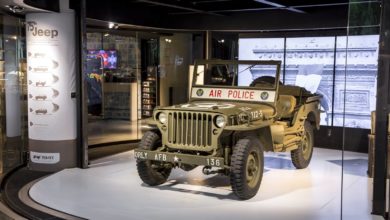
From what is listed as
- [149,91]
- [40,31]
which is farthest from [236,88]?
[149,91]

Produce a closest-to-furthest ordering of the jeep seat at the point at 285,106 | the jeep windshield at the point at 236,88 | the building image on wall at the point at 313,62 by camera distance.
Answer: the jeep windshield at the point at 236,88 → the jeep seat at the point at 285,106 → the building image on wall at the point at 313,62

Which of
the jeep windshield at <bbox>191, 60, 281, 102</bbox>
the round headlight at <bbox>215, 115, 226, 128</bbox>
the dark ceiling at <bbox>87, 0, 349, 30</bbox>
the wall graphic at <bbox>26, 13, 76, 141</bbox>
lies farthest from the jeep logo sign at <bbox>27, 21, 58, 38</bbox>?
the round headlight at <bbox>215, 115, 226, 128</bbox>

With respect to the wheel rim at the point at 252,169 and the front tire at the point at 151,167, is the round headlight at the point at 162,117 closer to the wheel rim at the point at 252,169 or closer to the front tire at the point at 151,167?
the front tire at the point at 151,167

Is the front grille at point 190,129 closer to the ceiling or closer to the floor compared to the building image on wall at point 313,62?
closer to the floor

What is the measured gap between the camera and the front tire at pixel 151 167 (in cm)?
618

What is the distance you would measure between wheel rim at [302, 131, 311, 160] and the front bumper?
2.54 meters

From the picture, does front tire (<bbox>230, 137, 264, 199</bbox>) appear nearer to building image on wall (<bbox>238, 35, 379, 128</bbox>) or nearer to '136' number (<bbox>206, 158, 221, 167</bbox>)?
'136' number (<bbox>206, 158, 221, 167</bbox>)

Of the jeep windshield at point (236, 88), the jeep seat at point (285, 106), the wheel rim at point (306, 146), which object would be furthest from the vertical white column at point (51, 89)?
the wheel rim at point (306, 146)

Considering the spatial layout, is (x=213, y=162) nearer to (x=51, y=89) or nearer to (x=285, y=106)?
(x=285, y=106)

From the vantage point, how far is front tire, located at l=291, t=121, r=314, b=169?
294 inches

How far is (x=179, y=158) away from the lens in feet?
19.0

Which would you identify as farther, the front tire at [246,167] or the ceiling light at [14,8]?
the ceiling light at [14,8]

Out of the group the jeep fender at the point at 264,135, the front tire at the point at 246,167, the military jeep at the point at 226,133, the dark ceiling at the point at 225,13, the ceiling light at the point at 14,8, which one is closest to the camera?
the front tire at the point at 246,167

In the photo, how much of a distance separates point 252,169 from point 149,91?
17.8 ft
